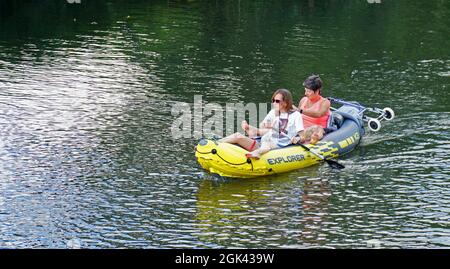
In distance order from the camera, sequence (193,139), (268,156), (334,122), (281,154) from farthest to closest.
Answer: (193,139) < (334,122) < (281,154) < (268,156)

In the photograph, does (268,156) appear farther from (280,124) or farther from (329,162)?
(329,162)

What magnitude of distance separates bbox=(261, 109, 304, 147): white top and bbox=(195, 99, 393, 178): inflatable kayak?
0.21 meters

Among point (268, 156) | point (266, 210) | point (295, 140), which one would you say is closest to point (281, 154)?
point (268, 156)

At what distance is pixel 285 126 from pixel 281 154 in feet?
2.15

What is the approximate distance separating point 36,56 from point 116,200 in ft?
47.5

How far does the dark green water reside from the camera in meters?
13.7

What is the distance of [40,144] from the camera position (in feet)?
59.3

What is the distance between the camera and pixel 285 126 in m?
16.4

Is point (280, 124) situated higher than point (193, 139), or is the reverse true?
point (280, 124)

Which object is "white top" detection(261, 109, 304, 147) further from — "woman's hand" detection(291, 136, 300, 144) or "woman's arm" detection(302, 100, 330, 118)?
"woman's arm" detection(302, 100, 330, 118)

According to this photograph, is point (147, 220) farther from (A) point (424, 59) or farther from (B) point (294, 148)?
(A) point (424, 59)

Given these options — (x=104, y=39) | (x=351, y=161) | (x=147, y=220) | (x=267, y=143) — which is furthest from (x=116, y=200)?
(x=104, y=39)

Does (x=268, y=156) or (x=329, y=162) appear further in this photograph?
(x=329, y=162)
